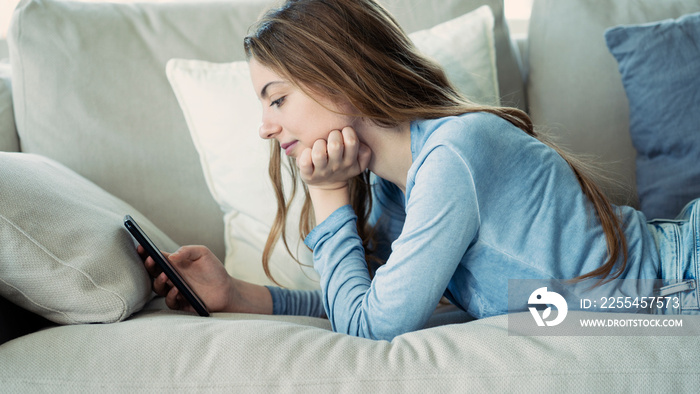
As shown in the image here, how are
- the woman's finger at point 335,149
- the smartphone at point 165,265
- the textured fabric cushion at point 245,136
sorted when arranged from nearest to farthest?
the smartphone at point 165,265
the woman's finger at point 335,149
the textured fabric cushion at point 245,136

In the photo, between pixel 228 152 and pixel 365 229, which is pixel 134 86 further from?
pixel 365 229

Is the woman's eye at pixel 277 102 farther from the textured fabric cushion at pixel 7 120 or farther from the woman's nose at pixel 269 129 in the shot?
the textured fabric cushion at pixel 7 120

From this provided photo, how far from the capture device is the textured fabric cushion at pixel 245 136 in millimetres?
1339

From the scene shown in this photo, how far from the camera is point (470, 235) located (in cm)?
88

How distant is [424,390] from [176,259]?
593mm

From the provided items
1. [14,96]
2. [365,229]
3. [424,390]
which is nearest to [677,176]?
[365,229]

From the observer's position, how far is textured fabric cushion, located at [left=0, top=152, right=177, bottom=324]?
2.58ft

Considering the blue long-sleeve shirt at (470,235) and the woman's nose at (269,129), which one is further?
the woman's nose at (269,129)

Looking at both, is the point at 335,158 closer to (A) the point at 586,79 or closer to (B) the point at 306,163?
(B) the point at 306,163

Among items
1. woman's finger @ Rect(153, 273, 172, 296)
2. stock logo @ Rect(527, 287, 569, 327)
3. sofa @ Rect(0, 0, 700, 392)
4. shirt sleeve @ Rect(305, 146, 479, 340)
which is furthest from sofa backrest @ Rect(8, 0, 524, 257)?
stock logo @ Rect(527, 287, 569, 327)

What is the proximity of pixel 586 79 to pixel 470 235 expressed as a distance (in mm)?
853

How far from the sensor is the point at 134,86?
1434 mm

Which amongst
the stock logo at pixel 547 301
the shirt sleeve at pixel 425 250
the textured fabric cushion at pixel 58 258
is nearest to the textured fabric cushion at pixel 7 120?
the textured fabric cushion at pixel 58 258

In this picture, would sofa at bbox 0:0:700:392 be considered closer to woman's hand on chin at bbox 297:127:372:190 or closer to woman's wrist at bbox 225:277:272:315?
woman's wrist at bbox 225:277:272:315
